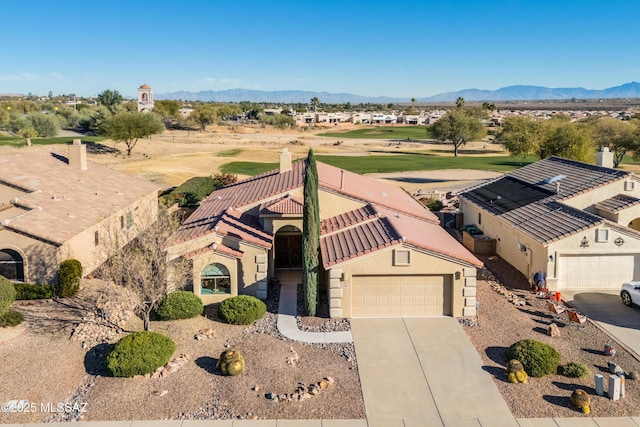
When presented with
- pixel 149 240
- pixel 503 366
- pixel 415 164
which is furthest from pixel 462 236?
pixel 415 164

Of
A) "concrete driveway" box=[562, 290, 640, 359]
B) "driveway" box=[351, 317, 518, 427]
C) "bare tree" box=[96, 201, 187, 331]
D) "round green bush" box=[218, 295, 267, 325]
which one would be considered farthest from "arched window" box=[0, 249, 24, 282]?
"concrete driveway" box=[562, 290, 640, 359]

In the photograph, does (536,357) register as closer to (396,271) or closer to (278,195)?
(396,271)

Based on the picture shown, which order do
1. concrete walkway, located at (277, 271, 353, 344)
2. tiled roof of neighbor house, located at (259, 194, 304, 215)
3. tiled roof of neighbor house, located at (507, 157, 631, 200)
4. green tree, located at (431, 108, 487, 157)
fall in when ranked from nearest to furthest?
concrete walkway, located at (277, 271, 353, 344), tiled roof of neighbor house, located at (259, 194, 304, 215), tiled roof of neighbor house, located at (507, 157, 631, 200), green tree, located at (431, 108, 487, 157)

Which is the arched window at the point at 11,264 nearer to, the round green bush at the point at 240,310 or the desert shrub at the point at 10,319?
the desert shrub at the point at 10,319

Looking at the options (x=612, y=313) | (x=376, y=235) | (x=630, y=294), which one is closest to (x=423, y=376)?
(x=376, y=235)

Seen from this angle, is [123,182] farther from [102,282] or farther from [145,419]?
[145,419]

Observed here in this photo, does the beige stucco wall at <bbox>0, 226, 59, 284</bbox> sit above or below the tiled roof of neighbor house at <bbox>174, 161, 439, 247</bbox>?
below

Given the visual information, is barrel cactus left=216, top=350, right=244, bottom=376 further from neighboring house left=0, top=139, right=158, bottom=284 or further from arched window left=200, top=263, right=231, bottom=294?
neighboring house left=0, top=139, right=158, bottom=284
